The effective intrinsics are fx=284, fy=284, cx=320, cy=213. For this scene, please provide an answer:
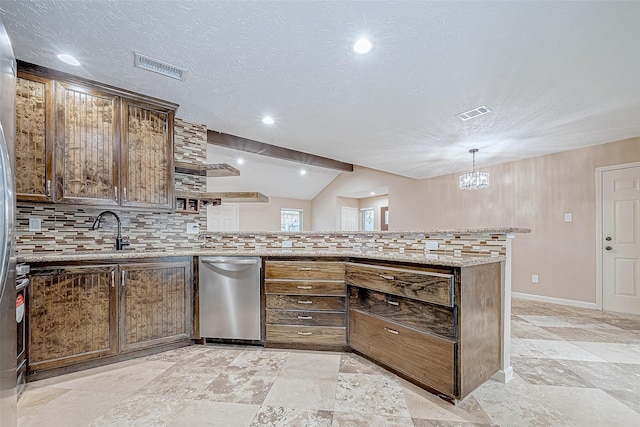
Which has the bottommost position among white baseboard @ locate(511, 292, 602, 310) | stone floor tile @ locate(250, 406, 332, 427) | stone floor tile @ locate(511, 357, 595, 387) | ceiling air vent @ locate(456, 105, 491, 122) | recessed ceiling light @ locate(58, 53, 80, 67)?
white baseboard @ locate(511, 292, 602, 310)

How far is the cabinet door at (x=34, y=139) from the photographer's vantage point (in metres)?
2.05

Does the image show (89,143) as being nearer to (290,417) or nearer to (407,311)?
(290,417)

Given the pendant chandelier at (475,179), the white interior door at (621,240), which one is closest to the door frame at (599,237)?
the white interior door at (621,240)

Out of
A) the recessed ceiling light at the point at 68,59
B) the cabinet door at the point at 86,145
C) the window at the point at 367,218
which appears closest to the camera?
the recessed ceiling light at the point at 68,59

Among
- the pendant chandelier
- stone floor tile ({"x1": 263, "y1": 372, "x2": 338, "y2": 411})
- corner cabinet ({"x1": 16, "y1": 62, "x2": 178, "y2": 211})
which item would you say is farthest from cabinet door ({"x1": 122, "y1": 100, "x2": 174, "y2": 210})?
the pendant chandelier

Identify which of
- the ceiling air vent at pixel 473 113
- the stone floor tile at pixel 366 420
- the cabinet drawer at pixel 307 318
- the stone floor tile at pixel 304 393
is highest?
the ceiling air vent at pixel 473 113

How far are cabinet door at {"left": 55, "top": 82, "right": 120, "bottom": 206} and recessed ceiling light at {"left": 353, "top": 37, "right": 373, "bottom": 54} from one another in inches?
80.5

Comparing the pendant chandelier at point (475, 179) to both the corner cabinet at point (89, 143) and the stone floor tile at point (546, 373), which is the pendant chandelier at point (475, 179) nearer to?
the stone floor tile at point (546, 373)

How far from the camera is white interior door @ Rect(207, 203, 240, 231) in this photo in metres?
6.87

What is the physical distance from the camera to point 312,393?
5.87 ft

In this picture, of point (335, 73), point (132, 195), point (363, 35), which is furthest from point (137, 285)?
point (363, 35)

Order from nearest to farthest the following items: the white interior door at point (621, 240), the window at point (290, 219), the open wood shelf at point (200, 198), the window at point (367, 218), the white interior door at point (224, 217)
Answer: the open wood shelf at point (200, 198)
the white interior door at point (621, 240)
the white interior door at point (224, 217)
the window at point (290, 219)
the window at point (367, 218)

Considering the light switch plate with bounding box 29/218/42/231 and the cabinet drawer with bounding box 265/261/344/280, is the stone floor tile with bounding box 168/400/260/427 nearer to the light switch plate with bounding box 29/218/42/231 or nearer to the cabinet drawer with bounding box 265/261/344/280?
the cabinet drawer with bounding box 265/261/344/280

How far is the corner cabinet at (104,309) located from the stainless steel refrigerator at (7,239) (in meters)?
0.92
